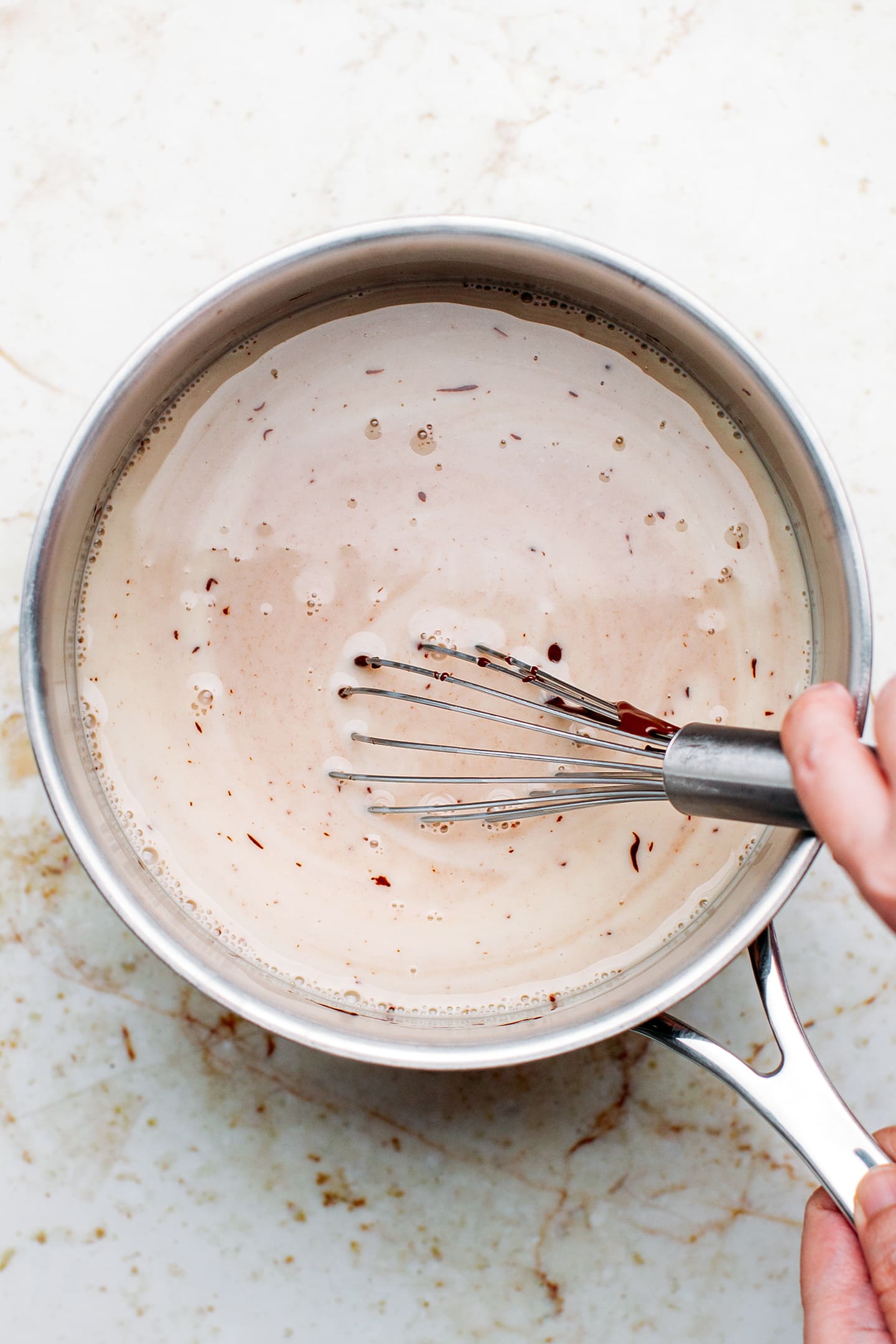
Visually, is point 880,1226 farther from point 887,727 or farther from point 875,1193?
point 887,727

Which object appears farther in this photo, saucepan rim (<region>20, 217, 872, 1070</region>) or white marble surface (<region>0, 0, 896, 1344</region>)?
white marble surface (<region>0, 0, 896, 1344</region>)

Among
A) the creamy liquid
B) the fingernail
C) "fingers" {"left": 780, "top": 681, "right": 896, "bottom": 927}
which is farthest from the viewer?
the creamy liquid

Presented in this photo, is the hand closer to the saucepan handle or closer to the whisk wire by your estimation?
the saucepan handle

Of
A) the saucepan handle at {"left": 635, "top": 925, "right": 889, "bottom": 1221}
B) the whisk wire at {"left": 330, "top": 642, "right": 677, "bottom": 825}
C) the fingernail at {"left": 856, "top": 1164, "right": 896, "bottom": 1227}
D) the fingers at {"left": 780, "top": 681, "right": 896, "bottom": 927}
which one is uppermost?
the whisk wire at {"left": 330, "top": 642, "right": 677, "bottom": 825}

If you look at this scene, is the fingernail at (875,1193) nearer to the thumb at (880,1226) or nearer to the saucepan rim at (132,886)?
the thumb at (880,1226)

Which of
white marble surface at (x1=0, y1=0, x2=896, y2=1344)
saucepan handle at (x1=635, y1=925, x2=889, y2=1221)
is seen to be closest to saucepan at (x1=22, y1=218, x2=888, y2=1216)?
saucepan handle at (x1=635, y1=925, x2=889, y2=1221)

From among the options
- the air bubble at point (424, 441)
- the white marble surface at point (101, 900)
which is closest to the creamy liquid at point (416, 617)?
the air bubble at point (424, 441)
